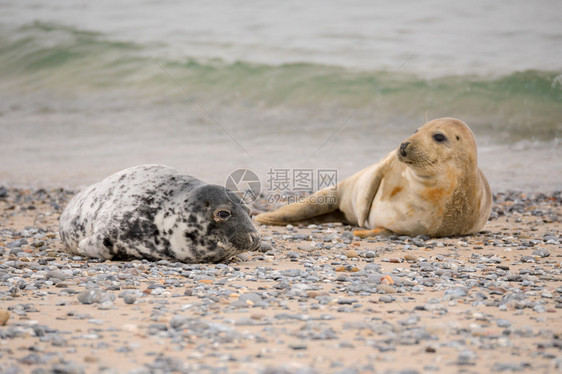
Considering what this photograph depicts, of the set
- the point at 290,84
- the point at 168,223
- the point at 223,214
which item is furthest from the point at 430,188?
the point at 290,84

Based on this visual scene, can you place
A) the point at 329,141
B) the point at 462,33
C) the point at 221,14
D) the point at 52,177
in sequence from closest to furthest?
1. the point at 52,177
2. the point at 329,141
3. the point at 462,33
4. the point at 221,14

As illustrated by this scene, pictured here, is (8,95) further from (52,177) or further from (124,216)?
(124,216)

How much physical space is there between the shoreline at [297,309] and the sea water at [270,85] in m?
5.28

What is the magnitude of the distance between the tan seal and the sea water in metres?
4.01

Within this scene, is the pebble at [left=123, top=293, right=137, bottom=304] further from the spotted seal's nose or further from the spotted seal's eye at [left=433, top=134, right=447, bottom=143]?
the spotted seal's eye at [left=433, top=134, right=447, bottom=143]

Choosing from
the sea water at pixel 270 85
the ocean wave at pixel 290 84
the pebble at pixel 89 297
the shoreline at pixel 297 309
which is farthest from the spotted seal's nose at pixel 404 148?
the ocean wave at pixel 290 84

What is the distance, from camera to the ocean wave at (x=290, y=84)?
623 inches

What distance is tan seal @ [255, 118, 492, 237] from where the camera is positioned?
6.07 metres

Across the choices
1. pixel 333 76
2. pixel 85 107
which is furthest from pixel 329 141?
pixel 85 107

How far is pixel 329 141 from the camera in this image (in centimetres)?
1413

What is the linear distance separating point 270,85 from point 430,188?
1185 centimetres

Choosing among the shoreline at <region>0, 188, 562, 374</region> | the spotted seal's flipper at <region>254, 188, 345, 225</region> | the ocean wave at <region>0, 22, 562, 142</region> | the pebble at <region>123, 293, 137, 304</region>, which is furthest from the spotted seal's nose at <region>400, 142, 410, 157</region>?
the ocean wave at <region>0, 22, 562, 142</region>

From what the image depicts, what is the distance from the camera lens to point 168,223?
4945 mm

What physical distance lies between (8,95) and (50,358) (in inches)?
721
